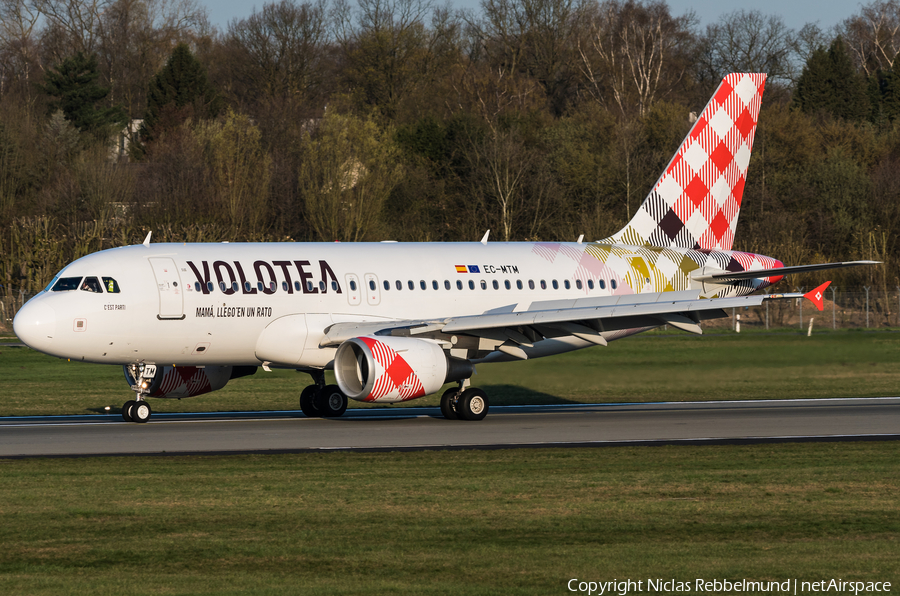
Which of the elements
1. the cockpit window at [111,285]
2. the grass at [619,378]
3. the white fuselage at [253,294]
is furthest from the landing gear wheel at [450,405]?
the cockpit window at [111,285]

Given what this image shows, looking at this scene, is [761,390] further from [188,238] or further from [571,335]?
[188,238]

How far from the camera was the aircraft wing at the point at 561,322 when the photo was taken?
1009 inches

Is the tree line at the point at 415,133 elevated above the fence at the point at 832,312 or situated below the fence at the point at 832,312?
above

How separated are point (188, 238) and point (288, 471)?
43.7 metres

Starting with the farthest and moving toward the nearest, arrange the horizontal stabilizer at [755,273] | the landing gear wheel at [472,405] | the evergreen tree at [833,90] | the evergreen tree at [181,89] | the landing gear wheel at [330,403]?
1. the evergreen tree at [833,90]
2. the evergreen tree at [181,89]
3. the landing gear wheel at [330,403]
4. the horizontal stabilizer at [755,273]
5. the landing gear wheel at [472,405]

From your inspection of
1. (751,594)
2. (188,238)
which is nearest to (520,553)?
(751,594)

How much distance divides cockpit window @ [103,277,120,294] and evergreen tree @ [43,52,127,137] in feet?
214

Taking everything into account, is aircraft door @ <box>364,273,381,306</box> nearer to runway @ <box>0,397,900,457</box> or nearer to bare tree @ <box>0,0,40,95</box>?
runway @ <box>0,397,900,457</box>

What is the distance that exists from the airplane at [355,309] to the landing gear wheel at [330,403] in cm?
3

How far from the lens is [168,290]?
1000 inches

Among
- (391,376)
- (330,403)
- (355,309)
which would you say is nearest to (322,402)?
(330,403)

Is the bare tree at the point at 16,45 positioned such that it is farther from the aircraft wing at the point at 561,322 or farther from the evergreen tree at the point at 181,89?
the aircraft wing at the point at 561,322

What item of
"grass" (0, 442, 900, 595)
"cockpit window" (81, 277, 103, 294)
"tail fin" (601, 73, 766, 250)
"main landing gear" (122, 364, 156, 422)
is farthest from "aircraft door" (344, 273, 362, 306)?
"tail fin" (601, 73, 766, 250)

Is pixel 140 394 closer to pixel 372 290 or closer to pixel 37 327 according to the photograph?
pixel 37 327
